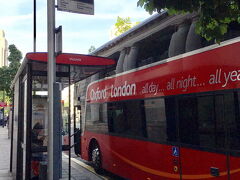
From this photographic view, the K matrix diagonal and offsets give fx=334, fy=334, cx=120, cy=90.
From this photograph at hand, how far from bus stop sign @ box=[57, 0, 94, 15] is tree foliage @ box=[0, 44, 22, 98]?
78.2ft

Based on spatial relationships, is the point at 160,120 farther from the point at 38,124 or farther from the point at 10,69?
the point at 10,69

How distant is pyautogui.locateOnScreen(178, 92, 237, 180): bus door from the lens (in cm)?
473

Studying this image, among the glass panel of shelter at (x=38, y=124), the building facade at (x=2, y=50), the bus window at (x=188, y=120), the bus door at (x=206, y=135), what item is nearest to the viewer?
the bus door at (x=206, y=135)

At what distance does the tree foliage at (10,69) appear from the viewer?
90.8 feet

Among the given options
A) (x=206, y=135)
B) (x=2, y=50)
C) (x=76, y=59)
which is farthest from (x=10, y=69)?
(x=2, y=50)

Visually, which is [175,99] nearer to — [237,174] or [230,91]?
[230,91]

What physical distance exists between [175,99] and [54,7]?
258 centimetres

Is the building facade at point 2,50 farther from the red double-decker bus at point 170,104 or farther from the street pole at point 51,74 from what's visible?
the street pole at point 51,74

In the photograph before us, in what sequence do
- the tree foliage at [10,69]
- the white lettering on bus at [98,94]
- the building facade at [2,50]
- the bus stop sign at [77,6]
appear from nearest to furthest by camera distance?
the bus stop sign at [77,6] → the white lettering on bus at [98,94] → the tree foliage at [10,69] → the building facade at [2,50]

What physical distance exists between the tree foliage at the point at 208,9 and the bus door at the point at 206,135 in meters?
0.97

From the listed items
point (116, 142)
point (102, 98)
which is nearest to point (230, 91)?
point (116, 142)

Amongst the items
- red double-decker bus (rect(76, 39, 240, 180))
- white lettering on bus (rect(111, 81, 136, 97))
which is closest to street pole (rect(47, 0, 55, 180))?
red double-decker bus (rect(76, 39, 240, 180))

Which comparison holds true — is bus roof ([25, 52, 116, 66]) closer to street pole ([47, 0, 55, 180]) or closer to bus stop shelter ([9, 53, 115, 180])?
bus stop shelter ([9, 53, 115, 180])

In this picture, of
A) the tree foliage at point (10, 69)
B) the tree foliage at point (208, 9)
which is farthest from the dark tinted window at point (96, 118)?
the tree foliage at point (10, 69)
